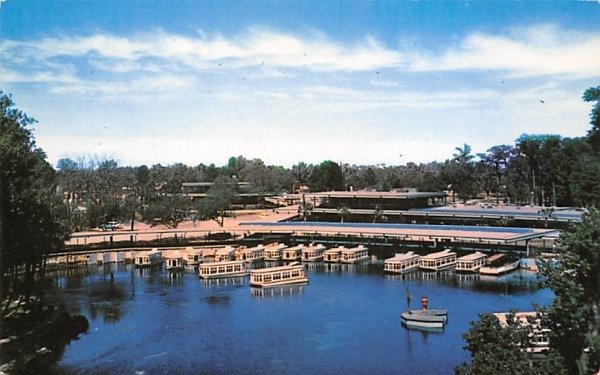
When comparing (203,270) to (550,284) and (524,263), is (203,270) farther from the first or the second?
(550,284)

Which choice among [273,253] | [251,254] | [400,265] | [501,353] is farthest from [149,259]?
[501,353]

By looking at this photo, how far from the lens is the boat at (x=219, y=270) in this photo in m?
25.9

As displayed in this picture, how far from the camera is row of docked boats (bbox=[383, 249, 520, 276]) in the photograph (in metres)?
25.7

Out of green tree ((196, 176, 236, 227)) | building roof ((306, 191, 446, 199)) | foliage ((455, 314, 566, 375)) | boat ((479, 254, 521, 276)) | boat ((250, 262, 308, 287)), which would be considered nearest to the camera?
foliage ((455, 314, 566, 375))

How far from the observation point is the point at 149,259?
2945 cm

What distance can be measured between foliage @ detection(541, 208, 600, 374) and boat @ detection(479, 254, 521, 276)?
1481 cm

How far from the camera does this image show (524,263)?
2659 centimetres

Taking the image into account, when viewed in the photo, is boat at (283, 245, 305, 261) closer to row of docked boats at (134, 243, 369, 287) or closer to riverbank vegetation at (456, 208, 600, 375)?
row of docked boats at (134, 243, 369, 287)

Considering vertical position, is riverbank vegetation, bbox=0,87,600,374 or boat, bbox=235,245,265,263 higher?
riverbank vegetation, bbox=0,87,600,374

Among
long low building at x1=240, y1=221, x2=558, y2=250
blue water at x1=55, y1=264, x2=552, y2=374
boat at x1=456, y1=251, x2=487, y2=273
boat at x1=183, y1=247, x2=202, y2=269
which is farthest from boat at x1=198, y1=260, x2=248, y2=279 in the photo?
boat at x1=456, y1=251, x2=487, y2=273

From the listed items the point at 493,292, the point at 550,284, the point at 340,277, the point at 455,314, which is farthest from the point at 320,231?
the point at 550,284

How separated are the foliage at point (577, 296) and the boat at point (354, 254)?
62.5ft

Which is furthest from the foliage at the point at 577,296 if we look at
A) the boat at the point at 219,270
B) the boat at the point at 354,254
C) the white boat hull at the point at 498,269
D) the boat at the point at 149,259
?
the boat at the point at 149,259

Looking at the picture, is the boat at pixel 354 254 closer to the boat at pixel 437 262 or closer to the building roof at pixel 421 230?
the building roof at pixel 421 230
